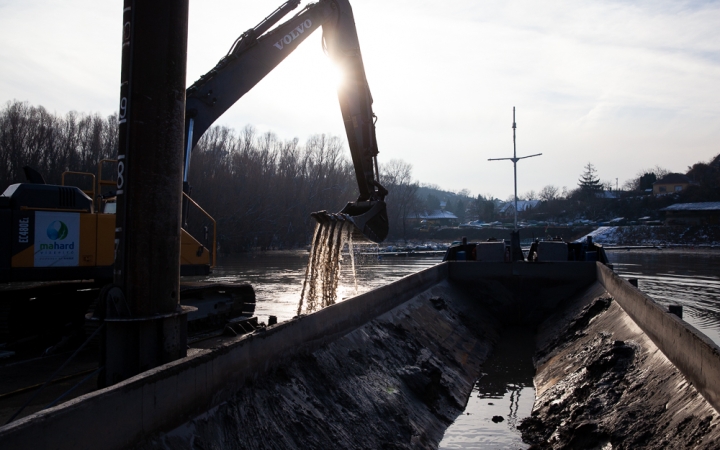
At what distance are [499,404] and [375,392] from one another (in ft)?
8.74

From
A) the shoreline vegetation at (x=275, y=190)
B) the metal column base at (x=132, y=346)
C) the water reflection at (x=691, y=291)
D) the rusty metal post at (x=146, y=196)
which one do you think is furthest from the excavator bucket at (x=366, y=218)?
the shoreline vegetation at (x=275, y=190)

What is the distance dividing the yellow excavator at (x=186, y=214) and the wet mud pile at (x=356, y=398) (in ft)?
8.45

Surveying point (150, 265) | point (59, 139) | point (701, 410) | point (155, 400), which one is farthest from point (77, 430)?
point (59, 139)

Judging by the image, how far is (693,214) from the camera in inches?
3017

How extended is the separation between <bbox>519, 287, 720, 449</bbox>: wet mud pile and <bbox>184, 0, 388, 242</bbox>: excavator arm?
394 cm

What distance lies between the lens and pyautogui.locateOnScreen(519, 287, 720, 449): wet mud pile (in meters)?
4.55

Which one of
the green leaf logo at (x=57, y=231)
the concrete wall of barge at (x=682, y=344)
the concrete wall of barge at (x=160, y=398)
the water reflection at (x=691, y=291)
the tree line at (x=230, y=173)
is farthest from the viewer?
the tree line at (x=230, y=173)

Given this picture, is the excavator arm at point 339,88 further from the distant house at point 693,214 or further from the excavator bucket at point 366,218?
the distant house at point 693,214

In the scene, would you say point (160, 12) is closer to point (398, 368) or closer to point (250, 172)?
point (398, 368)

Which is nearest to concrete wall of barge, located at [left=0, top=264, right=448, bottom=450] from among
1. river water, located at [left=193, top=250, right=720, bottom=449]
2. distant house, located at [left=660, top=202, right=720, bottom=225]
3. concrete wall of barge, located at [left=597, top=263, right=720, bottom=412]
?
river water, located at [left=193, top=250, right=720, bottom=449]

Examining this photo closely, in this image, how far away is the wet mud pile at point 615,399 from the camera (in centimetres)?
455

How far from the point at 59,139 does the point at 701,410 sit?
61.0 m

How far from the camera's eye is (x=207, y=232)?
1048 centimetres

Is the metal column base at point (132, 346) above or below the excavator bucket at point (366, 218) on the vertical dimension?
below
